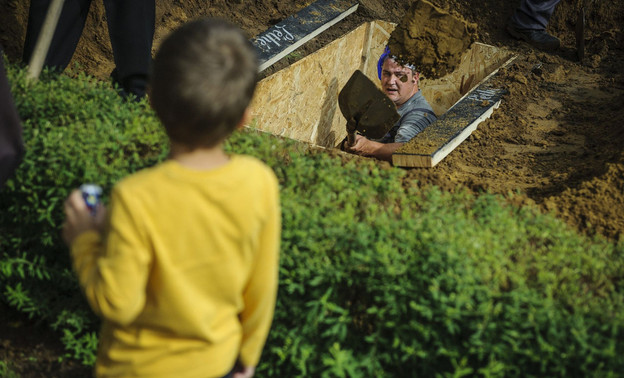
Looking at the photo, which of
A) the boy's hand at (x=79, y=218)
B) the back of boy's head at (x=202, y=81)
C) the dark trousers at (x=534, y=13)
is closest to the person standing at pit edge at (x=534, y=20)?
the dark trousers at (x=534, y=13)

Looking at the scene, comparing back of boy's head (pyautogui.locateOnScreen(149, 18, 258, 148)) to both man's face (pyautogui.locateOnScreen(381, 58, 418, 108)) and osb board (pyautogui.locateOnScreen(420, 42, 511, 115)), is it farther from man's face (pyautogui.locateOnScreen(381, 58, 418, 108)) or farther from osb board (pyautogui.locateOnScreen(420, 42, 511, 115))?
osb board (pyautogui.locateOnScreen(420, 42, 511, 115))

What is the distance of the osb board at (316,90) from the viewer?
492 centimetres

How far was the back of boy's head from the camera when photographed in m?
1.58

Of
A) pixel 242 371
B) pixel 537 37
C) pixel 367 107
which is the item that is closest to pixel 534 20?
pixel 537 37

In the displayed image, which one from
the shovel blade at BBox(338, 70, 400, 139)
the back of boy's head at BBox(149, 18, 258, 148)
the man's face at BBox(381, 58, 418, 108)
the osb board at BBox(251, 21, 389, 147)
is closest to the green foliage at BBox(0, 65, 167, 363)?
the back of boy's head at BBox(149, 18, 258, 148)

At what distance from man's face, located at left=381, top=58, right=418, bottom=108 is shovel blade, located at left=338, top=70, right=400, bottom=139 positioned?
619 millimetres

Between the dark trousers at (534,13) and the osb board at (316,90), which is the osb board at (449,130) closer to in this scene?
the osb board at (316,90)

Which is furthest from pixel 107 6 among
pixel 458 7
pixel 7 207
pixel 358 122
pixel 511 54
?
pixel 458 7

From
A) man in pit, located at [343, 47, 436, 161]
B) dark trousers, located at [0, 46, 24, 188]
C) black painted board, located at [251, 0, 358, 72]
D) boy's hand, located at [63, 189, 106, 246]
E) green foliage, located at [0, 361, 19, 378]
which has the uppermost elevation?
boy's hand, located at [63, 189, 106, 246]

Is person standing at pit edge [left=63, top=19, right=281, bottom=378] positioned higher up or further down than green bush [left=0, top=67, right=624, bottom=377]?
higher up

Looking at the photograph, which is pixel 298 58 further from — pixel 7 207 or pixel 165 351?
pixel 165 351

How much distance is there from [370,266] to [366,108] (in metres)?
2.52

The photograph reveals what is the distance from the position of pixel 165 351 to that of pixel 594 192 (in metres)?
2.50

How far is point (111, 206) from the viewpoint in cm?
157
